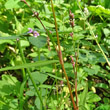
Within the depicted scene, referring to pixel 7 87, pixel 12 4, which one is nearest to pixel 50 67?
pixel 7 87

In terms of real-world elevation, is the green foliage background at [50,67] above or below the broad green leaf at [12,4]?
below

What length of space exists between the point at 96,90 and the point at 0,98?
898 mm

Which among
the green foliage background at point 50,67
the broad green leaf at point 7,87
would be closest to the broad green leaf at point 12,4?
the green foliage background at point 50,67

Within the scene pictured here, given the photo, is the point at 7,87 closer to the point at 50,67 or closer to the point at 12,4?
the point at 50,67

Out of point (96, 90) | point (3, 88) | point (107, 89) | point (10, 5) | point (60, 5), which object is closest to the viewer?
point (3, 88)

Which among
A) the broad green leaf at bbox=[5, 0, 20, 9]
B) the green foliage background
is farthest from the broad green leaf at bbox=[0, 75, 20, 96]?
the broad green leaf at bbox=[5, 0, 20, 9]

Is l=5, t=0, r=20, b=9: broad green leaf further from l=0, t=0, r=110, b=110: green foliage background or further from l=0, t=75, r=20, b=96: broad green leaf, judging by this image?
l=0, t=75, r=20, b=96: broad green leaf

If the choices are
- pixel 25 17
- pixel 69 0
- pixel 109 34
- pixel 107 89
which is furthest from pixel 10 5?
pixel 69 0

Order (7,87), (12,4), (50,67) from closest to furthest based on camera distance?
(7,87), (50,67), (12,4)

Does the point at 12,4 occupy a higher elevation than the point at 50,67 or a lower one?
higher

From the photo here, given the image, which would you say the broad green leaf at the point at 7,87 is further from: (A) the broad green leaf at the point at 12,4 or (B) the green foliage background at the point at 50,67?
(A) the broad green leaf at the point at 12,4

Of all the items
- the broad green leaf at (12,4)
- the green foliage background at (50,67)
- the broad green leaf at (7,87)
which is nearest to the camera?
the green foliage background at (50,67)

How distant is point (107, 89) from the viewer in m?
1.59

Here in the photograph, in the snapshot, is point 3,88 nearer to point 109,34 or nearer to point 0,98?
point 0,98
